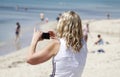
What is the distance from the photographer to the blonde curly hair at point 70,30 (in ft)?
11.9

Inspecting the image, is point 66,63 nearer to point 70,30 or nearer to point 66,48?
point 66,48

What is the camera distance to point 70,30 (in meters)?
3.64

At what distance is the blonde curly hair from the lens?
3.64m

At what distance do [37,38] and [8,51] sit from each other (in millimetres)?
18994

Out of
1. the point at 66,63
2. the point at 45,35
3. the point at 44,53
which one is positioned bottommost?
the point at 66,63

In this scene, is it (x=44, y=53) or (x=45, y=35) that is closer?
(x=44, y=53)

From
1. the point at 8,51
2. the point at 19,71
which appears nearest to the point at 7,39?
the point at 8,51

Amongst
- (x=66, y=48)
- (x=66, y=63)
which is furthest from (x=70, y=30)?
(x=66, y=63)

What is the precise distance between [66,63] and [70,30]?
0.30 m

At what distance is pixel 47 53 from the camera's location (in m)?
3.56

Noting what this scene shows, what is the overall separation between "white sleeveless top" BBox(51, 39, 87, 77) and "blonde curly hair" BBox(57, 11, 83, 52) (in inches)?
1.9

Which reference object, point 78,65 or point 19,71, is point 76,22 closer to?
point 78,65

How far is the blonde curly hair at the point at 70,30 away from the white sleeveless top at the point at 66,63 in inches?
1.9

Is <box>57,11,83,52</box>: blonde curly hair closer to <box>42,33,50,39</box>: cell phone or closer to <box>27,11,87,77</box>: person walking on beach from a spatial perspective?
<box>27,11,87,77</box>: person walking on beach
